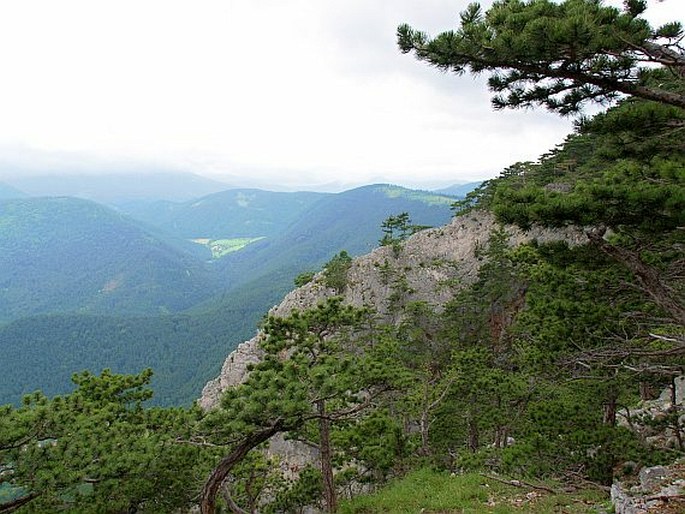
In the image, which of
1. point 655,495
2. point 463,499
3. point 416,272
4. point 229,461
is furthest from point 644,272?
point 416,272

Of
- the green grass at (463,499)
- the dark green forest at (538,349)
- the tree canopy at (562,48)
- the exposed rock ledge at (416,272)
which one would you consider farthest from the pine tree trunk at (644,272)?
the exposed rock ledge at (416,272)

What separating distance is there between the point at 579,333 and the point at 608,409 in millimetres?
4705

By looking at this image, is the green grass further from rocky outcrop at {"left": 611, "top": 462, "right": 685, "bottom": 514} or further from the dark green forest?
rocky outcrop at {"left": 611, "top": 462, "right": 685, "bottom": 514}

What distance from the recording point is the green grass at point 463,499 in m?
8.39

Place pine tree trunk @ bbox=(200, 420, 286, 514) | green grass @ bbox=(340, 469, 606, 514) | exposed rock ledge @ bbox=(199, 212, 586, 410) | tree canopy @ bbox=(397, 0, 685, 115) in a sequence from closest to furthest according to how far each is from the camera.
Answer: tree canopy @ bbox=(397, 0, 685, 115), green grass @ bbox=(340, 469, 606, 514), pine tree trunk @ bbox=(200, 420, 286, 514), exposed rock ledge @ bbox=(199, 212, 586, 410)

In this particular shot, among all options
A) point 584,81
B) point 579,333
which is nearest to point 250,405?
point 579,333

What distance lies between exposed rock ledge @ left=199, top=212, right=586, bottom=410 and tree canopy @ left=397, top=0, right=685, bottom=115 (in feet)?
116

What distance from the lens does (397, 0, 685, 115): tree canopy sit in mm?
5391

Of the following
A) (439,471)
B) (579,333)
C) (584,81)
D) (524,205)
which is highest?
(584,81)

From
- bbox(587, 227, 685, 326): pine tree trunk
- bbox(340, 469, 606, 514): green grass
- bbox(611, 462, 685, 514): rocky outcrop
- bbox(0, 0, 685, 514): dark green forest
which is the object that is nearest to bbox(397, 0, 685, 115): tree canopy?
bbox(0, 0, 685, 514): dark green forest

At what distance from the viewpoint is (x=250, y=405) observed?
7.73 meters

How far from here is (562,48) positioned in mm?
5613

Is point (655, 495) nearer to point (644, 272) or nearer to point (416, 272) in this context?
point (644, 272)

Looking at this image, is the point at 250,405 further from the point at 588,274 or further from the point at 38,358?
the point at 38,358
